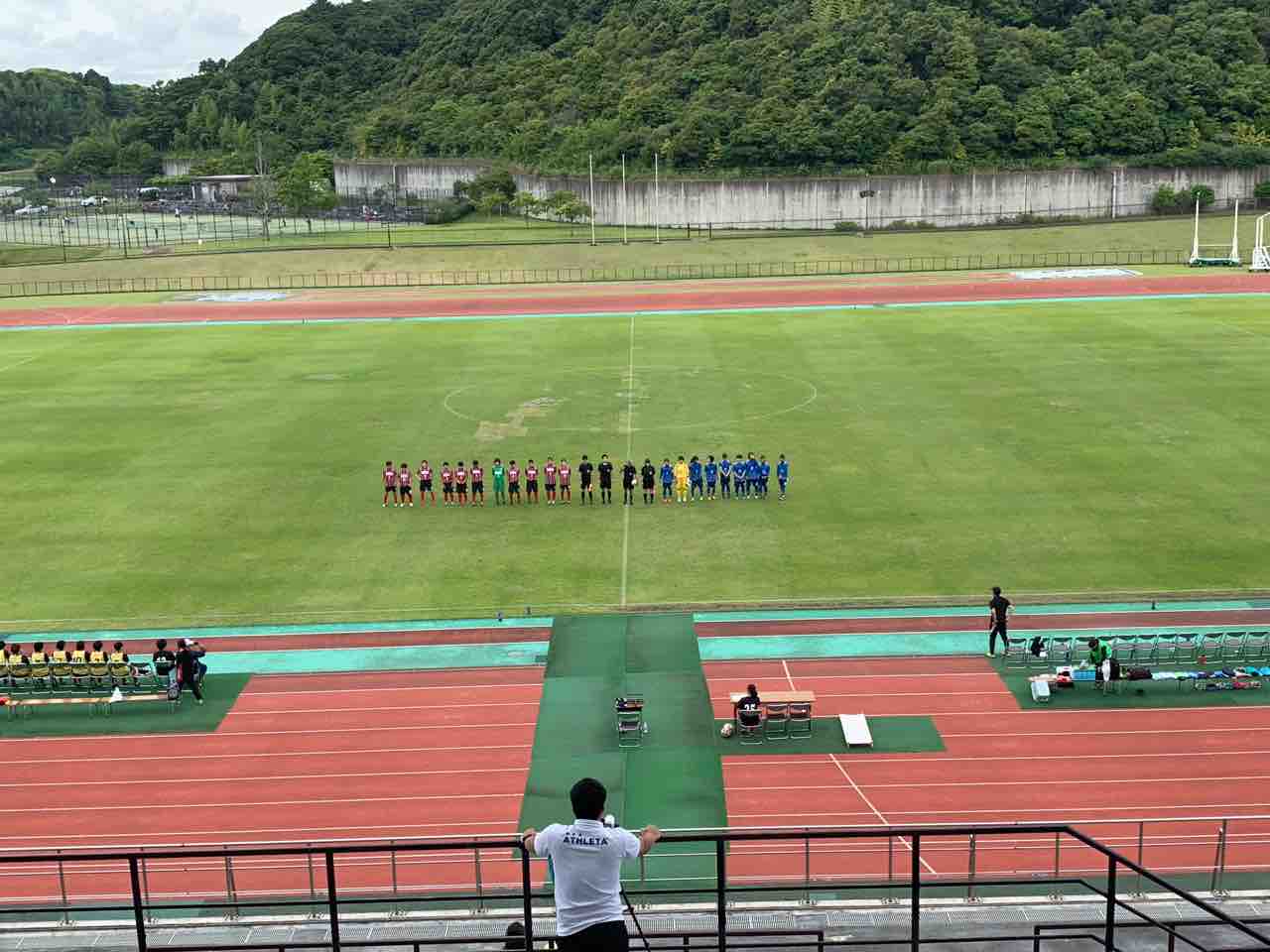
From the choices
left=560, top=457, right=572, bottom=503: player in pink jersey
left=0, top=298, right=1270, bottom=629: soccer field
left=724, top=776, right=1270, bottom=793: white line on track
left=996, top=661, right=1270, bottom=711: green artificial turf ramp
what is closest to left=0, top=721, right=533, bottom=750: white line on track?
left=724, top=776, right=1270, bottom=793: white line on track

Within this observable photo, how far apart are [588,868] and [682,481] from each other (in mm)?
26536

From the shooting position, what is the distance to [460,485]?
1378 inches

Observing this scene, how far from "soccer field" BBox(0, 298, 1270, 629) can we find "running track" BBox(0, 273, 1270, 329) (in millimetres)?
6545

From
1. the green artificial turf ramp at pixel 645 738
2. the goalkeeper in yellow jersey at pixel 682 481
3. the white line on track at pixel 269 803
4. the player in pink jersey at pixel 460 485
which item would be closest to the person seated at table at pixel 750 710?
the green artificial turf ramp at pixel 645 738

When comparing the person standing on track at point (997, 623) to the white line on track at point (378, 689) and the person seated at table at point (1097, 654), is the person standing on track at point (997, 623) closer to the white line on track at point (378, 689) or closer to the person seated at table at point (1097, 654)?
the person seated at table at point (1097, 654)

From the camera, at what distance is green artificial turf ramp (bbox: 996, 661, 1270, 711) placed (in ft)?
72.4

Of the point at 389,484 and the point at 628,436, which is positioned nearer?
the point at 389,484

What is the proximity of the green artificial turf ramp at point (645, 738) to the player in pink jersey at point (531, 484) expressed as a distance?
29.2 ft

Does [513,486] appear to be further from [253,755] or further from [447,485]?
[253,755]

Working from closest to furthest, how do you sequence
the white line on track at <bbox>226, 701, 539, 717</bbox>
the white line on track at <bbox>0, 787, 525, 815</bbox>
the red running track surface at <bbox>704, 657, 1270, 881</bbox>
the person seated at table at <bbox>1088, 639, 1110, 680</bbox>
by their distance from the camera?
the red running track surface at <bbox>704, 657, 1270, 881</bbox>
the white line on track at <bbox>0, 787, 525, 815</bbox>
the person seated at table at <bbox>1088, 639, 1110, 680</bbox>
the white line on track at <bbox>226, 701, 539, 717</bbox>

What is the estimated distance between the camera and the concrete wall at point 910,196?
101625 mm

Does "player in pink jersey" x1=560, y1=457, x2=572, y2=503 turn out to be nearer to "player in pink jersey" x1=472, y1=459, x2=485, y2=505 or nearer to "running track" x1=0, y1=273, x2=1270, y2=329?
"player in pink jersey" x1=472, y1=459, x2=485, y2=505

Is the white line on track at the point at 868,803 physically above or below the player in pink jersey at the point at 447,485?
below

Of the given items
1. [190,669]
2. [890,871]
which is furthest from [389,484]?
[890,871]
